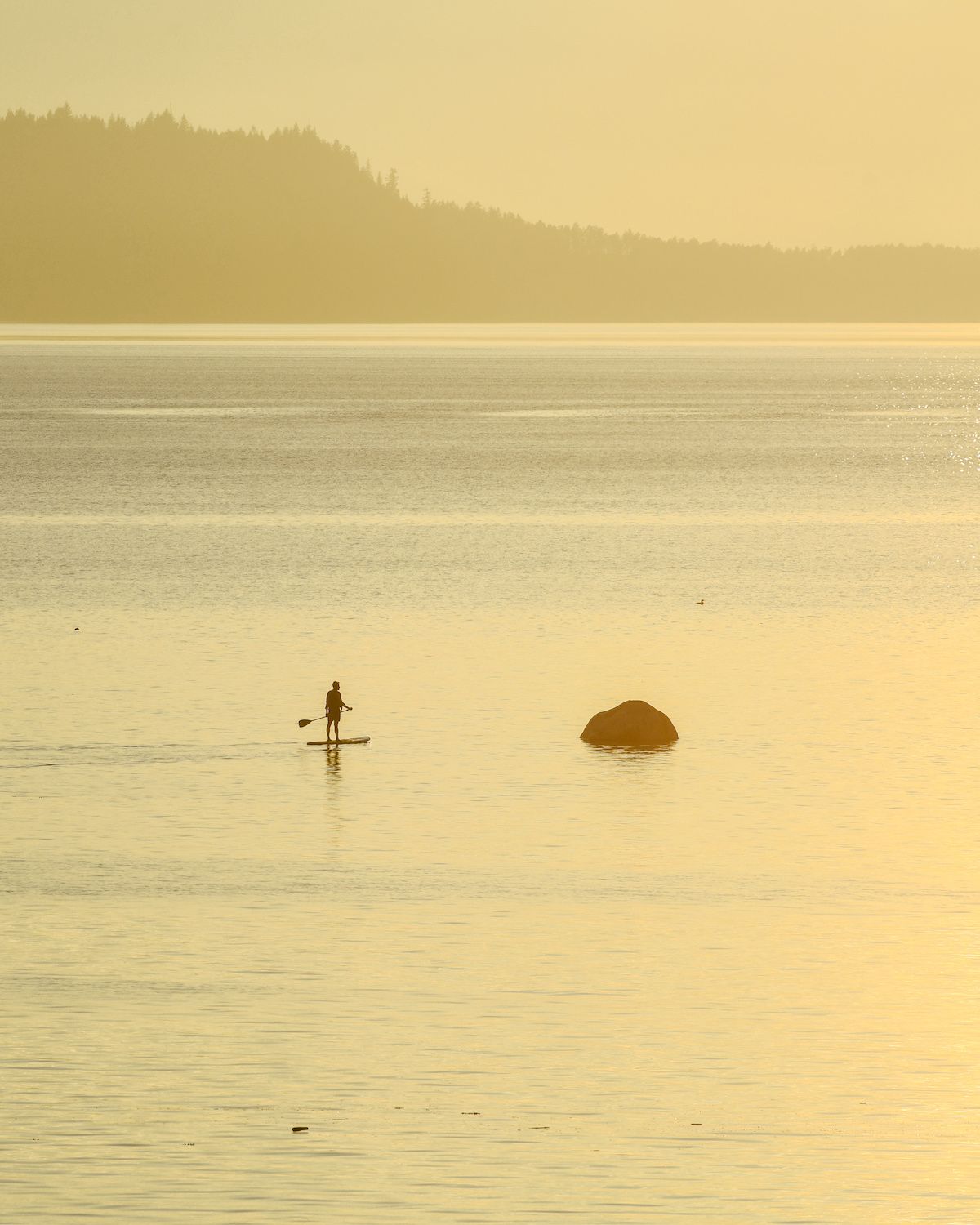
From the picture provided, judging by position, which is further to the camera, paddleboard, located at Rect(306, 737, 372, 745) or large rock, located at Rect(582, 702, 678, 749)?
large rock, located at Rect(582, 702, 678, 749)

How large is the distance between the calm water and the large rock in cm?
45

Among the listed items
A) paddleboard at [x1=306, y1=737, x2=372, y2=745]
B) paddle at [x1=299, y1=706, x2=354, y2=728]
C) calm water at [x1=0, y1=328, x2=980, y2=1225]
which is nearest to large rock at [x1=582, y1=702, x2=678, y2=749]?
calm water at [x1=0, y1=328, x2=980, y2=1225]

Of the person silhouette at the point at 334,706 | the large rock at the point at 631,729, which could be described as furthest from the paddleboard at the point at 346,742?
the large rock at the point at 631,729

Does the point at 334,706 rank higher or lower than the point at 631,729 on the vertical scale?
higher

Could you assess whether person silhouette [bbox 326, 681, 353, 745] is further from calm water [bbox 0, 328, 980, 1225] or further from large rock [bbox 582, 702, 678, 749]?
large rock [bbox 582, 702, 678, 749]

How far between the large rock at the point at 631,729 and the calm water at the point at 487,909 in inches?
17.6

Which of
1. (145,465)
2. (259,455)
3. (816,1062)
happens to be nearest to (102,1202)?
(816,1062)

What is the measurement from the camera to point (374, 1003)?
27.8m

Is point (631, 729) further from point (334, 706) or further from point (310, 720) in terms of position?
point (310, 720)

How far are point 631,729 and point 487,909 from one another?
46.9 ft

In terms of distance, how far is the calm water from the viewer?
22672 millimetres

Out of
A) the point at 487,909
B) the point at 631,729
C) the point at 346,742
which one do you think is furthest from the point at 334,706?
the point at 487,909

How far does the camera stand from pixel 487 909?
108ft

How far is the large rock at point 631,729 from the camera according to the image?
46656 mm
